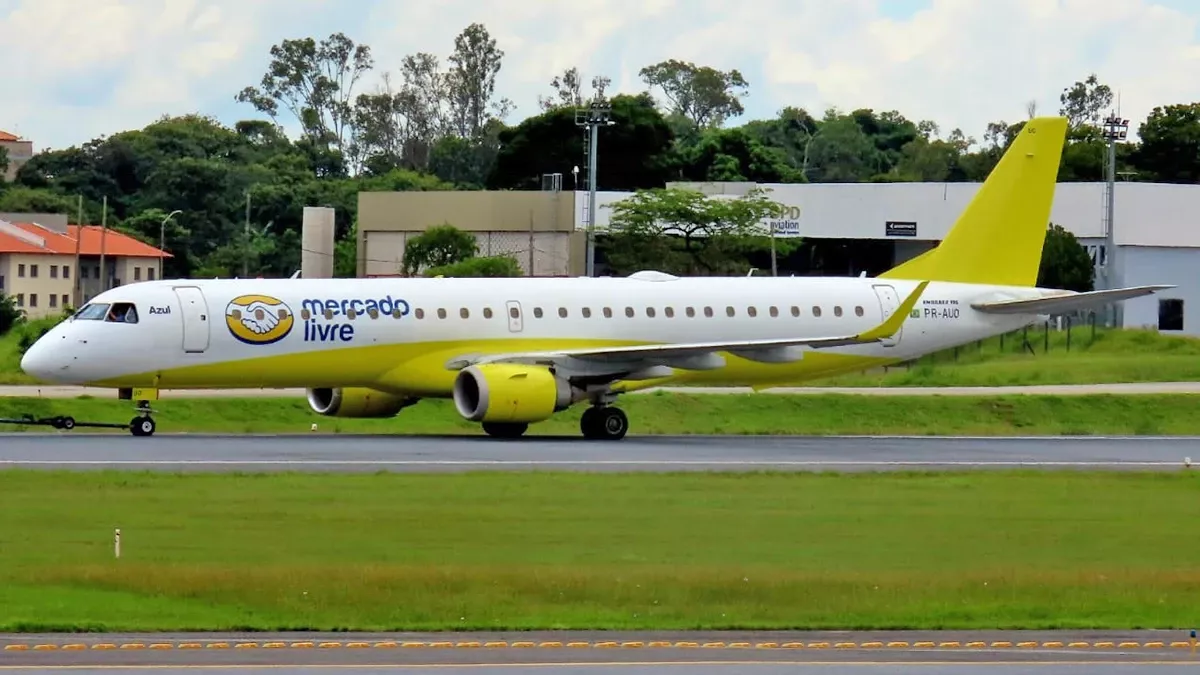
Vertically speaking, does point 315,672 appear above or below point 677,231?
below

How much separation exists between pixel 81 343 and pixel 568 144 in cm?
7888

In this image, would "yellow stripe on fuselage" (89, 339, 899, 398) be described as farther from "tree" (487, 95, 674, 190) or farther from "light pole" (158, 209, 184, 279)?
"tree" (487, 95, 674, 190)

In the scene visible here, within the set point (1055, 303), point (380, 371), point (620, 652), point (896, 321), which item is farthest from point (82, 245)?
point (620, 652)

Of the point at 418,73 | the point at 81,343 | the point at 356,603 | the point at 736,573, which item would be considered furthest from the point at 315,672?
the point at 418,73

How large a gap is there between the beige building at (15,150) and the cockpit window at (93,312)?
129826mm

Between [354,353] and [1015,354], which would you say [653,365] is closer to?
[354,353]

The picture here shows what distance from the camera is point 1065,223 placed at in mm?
94375

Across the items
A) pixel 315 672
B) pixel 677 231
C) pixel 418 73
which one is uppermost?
pixel 418 73

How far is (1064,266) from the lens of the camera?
8631cm

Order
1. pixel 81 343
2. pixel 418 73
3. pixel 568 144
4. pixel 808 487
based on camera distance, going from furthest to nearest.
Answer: pixel 418 73
pixel 568 144
pixel 81 343
pixel 808 487

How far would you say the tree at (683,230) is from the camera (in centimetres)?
9481

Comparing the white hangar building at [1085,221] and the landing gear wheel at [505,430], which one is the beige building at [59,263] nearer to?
the white hangar building at [1085,221]

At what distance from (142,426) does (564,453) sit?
874 centimetres


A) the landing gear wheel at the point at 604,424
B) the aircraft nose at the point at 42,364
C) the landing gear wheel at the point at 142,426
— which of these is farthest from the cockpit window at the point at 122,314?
the landing gear wheel at the point at 604,424
